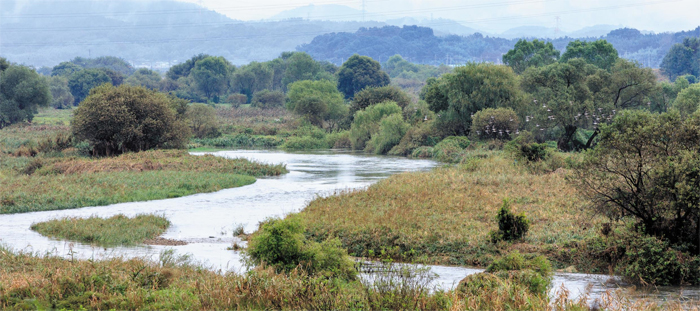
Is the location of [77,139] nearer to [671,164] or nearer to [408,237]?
[408,237]

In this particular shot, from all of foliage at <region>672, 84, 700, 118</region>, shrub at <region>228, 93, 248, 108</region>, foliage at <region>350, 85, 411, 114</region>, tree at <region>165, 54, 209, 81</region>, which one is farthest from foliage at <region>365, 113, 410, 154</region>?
tree at <region>165, 54, 209, 81</region>

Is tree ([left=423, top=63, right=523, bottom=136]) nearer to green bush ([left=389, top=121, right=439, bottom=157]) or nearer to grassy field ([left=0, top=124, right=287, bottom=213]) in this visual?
green bush ([left=389, top=121, right=439, bottom=157])

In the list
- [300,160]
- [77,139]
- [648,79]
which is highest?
[648,79]

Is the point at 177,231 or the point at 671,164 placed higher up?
the point at 671,164

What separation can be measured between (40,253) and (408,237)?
10.2m

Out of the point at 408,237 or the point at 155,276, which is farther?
the point at 408,237

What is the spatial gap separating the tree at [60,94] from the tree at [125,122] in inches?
2907

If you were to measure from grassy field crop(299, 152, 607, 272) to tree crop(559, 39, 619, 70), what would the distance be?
43.0 metres

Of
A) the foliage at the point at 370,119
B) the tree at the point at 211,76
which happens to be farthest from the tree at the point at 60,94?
the foliage at the point at 370,119

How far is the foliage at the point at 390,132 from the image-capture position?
2477 inches

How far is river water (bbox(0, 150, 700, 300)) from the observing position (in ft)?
49.4

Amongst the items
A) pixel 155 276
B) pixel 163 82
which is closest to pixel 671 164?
pixel 155 276

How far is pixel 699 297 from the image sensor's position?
13.0 metres

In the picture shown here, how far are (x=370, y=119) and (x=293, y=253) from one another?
55.2m
